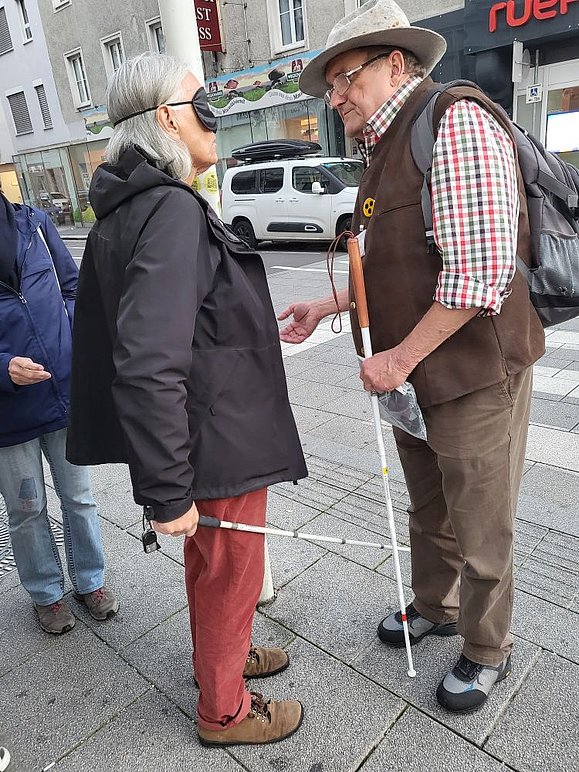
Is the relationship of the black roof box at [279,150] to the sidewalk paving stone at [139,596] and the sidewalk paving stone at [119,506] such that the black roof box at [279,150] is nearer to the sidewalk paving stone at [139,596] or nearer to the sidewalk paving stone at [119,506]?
the sidewalk paving stone at [119,506]

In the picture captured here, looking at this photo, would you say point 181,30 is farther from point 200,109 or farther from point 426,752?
point 426,752

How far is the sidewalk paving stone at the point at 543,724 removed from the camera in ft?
5.94

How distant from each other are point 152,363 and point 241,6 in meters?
20.9

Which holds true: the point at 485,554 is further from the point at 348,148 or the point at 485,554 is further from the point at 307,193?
the point at 348,148

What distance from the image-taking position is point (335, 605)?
2.54 meters

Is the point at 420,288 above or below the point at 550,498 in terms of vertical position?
above

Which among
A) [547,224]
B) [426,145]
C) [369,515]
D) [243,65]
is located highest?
[243,65]

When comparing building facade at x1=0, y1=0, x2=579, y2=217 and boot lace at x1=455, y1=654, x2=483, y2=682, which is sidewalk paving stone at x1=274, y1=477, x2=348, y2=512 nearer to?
boot lace at x1=455, y1=654, x2=483, y2=682

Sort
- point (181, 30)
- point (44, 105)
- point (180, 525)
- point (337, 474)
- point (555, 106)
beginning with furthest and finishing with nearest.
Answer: point (44, 105) < point (555, 106) < point (337, 474) < point (181, 30) < point (180, 525)

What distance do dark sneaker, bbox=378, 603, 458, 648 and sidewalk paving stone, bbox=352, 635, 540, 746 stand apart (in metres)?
0.02

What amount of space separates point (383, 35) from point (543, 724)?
2210 millimetres

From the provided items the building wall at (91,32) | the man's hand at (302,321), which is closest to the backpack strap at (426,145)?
the man's hand at (302,321)

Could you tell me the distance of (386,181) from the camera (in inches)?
68.7

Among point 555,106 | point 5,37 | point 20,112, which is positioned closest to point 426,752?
point 555,106
